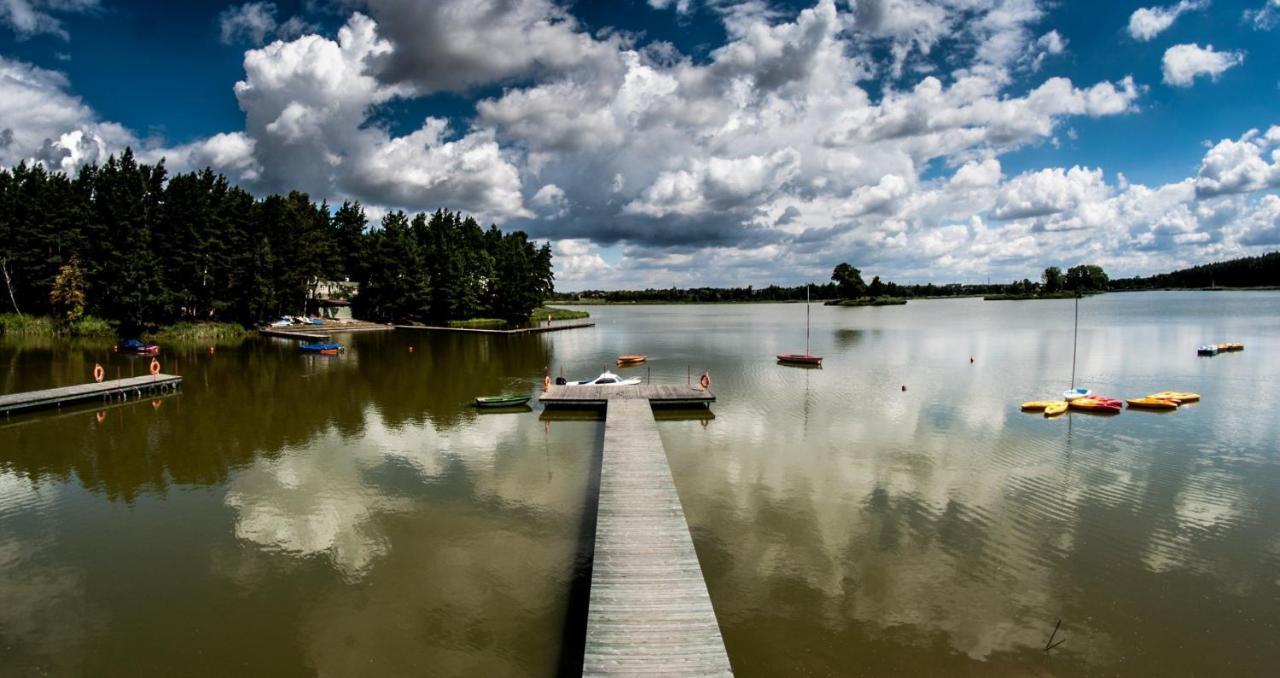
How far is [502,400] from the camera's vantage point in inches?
1406

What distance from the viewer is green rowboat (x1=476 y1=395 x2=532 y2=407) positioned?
3562cm

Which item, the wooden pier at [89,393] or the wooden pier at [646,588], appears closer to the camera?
the wooden pier at [646,588]

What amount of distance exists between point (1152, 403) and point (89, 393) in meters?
59.6

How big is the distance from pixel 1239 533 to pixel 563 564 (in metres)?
18.6

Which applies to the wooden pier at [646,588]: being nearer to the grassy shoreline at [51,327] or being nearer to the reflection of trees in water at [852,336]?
the reflection of trees in water at [852,336]

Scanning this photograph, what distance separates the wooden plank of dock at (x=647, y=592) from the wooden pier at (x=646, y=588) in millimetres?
16

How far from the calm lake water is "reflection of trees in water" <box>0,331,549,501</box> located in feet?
0.87

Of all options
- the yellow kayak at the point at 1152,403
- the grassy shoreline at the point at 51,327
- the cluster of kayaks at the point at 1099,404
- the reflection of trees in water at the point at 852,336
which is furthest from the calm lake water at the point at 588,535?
the grassy shoreline at the point at 51,327

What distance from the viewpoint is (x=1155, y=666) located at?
11.5 metres

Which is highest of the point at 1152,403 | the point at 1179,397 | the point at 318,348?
the point at 318,348

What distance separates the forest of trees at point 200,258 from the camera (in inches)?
2741

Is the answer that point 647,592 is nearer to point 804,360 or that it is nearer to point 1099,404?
point 1099,404

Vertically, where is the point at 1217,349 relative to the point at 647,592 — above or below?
above

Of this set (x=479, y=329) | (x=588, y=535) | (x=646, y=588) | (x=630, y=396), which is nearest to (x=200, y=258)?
(x=479, y=329)
